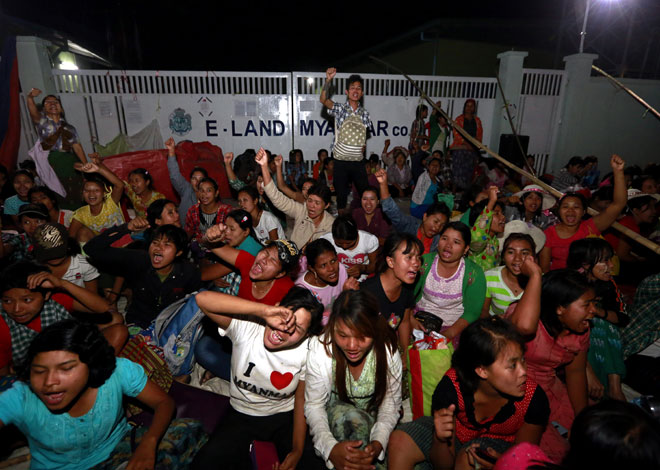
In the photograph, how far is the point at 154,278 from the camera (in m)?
3.31

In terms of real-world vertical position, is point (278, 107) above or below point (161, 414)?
above

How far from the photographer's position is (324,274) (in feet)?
10.4

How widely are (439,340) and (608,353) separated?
152 centimetres

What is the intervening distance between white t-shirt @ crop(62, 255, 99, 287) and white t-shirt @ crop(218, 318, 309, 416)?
1.95 meters

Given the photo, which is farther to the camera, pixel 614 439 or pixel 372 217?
pixel 372 217

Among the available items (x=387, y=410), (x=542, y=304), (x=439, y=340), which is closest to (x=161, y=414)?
(x=387, y=410)

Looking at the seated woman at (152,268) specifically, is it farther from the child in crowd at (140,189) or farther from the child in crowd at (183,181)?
the child in crowd at (183,181)

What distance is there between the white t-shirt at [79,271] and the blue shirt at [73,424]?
1.76 metres

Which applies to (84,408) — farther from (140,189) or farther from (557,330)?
(140,189)

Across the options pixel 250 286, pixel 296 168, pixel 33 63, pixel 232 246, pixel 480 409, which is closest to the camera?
pixel 480 409

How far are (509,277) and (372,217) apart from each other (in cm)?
207

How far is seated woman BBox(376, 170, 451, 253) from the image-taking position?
4.03m

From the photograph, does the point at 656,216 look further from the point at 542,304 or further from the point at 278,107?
the point at 278,107

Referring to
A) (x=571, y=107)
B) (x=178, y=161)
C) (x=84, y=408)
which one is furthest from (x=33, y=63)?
(x=571, y=107)
